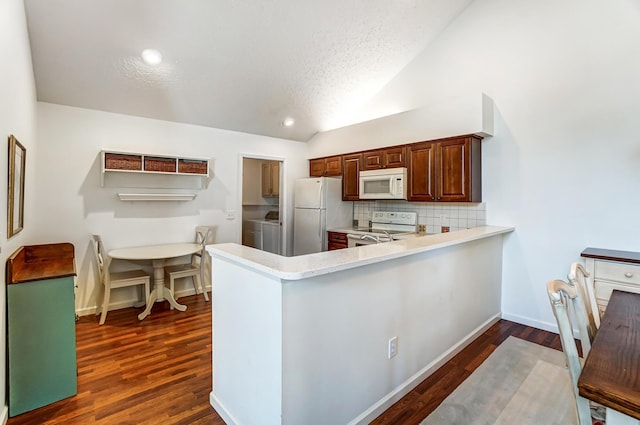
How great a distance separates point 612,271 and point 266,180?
5567 mm

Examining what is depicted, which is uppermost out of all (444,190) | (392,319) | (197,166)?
(197,166)

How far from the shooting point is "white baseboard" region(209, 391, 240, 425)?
5.86 ft

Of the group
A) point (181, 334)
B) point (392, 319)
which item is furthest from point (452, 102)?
point (181, 334)

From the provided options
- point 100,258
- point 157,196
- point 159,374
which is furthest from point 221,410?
point 157,196

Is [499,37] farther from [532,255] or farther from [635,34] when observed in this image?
[532,255]

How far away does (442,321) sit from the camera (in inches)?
97.0

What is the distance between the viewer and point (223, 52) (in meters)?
3.13

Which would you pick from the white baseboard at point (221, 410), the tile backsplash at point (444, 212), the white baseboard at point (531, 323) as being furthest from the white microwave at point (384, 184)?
the white baseboard at point (221, 410)

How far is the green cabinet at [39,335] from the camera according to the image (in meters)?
1.94

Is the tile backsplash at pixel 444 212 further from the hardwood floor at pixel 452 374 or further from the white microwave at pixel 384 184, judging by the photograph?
the hardwood floor at pixel 452 374

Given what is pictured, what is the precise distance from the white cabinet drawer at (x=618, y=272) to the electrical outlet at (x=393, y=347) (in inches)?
76.1

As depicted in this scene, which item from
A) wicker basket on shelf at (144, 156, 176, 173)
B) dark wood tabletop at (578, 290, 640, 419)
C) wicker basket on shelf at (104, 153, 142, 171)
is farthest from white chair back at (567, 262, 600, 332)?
wicker basket on shelf at (104, 153, 142, 171)

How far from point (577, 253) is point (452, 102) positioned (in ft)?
6.39

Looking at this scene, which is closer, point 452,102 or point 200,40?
point 200,40
